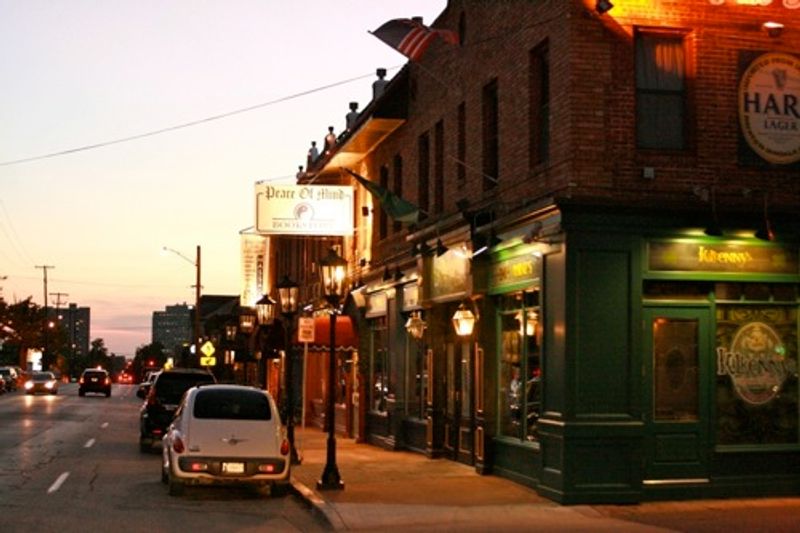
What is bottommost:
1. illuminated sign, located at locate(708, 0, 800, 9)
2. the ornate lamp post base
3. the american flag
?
the ornate lamp post base

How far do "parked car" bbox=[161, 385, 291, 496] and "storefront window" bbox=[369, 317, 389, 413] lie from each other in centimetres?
975

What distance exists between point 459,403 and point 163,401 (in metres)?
7.63

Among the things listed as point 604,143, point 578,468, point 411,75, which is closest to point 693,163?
point 604,143

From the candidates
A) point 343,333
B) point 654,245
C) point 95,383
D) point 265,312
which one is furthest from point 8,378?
point 654,245

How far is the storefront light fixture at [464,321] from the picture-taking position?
20.8 metres

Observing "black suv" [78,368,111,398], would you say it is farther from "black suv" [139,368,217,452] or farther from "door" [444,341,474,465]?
"door" [444,341,474,465]

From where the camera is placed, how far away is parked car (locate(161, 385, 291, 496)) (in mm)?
17859

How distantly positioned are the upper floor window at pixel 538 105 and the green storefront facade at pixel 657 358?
1.16 metres

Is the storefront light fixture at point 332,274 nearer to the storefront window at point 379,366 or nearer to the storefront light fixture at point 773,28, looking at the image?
the storefront window at point 379,366

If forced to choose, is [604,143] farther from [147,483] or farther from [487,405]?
[147,483]

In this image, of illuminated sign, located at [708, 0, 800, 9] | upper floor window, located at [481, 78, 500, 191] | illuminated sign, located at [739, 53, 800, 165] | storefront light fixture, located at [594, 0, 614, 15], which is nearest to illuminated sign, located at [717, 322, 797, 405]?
illuminated sign, located at [739, 53, 800, 165]

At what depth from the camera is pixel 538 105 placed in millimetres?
18422

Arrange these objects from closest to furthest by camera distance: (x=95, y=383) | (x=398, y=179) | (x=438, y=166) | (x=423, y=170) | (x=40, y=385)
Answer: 1. (x=438, y=166)
2. (x=423, y=170)
3. (x=398, y=179)
4. (x=95, y=383)
5. (x=40, y=385)

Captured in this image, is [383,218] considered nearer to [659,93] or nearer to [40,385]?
[659,93]
